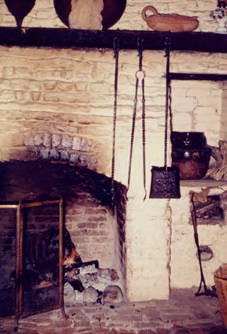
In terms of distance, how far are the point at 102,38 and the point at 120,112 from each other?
2.82 ft

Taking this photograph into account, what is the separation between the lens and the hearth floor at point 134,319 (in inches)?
129

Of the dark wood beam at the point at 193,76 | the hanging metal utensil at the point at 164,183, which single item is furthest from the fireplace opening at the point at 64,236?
the dark wood beam at the point at 193,76

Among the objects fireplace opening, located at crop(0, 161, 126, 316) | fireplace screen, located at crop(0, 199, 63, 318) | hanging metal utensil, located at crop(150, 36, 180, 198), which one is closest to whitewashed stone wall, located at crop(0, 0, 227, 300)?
hanging metal utensil, located at crop(150, 36, 180, 198)

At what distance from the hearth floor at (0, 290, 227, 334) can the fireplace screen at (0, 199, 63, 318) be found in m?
0.18

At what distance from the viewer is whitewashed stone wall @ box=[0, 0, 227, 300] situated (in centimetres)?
342

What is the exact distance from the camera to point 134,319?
3.47 m

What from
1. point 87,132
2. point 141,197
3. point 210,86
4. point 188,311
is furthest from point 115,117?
point 188,311

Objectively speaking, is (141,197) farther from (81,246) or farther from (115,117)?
(81,246)

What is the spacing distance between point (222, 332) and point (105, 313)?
1.39 meters

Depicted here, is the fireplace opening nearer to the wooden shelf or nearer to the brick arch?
the brick arch

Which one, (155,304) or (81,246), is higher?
(81,246)

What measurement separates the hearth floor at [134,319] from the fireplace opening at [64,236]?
175 millimetres

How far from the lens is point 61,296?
11.9ft

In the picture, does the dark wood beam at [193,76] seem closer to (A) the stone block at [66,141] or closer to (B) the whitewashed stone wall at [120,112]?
(B) the whitewashed stone wall at [120,112]
